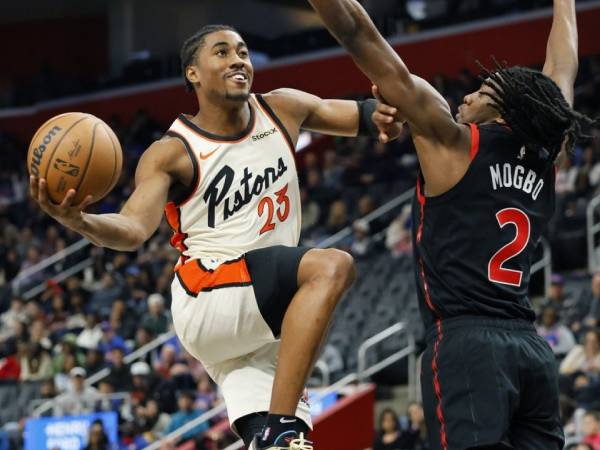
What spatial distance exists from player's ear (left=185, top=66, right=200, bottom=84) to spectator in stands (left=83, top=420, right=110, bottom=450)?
8336 millimetres

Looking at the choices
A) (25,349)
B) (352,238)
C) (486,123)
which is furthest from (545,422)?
(25,349)

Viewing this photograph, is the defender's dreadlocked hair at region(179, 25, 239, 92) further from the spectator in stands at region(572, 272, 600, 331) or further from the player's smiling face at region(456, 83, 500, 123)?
the spectator in stands at region(572, 272, 600, 331)

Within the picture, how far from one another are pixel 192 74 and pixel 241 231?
80cm

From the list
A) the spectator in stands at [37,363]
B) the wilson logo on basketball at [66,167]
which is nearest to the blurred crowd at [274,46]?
the spectator in stands at [37,363]

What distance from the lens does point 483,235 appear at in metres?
4.66

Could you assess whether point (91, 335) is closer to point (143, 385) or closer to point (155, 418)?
point (143, 385)

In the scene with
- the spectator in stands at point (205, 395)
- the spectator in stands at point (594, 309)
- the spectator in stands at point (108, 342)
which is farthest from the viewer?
the spectator in stands at point (108, 342)

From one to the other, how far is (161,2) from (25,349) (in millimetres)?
10754

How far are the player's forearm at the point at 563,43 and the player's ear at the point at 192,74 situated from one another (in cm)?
157

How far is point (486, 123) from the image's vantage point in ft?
16.0

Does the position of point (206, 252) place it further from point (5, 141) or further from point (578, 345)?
point (5, 141)

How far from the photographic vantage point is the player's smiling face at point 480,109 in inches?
193

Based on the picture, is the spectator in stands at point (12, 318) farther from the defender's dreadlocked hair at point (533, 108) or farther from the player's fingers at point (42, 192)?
the defender's dreadlocked hair at point (533, 108)

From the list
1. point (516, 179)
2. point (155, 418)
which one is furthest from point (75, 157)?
point (155, 418)
